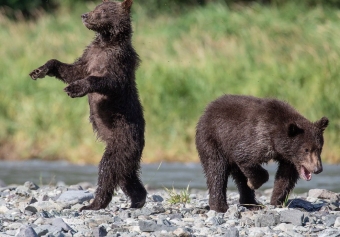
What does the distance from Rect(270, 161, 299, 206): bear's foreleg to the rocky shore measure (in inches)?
4.3

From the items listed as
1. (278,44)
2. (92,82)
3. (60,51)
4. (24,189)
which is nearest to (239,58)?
(278,44)

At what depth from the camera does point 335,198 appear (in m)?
9.27

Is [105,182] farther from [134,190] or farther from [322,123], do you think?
[322,123]

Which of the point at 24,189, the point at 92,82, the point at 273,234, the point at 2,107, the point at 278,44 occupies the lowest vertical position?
the point at 273,234

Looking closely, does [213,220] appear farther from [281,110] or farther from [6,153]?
[6,153]

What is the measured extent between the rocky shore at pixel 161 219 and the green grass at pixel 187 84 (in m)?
6.70

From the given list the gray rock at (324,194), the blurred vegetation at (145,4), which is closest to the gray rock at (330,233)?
the gray rock at (324,194)

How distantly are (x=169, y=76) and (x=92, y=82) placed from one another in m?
8.75

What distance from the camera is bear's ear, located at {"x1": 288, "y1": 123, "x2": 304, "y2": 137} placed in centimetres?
800

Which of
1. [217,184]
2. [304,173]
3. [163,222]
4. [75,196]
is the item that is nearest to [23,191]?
[75,196]

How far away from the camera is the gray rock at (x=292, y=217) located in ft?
23.8

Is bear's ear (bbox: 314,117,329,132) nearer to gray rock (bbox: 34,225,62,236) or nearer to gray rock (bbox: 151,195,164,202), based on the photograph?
gray rock (bbox: 151,195,164,202)

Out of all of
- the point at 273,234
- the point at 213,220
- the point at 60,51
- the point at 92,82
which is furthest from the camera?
the point at 60,51

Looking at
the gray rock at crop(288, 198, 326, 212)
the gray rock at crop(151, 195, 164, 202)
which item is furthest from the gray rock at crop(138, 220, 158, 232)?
the gray rock at crop(151, 195, 164, 202)
